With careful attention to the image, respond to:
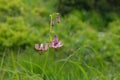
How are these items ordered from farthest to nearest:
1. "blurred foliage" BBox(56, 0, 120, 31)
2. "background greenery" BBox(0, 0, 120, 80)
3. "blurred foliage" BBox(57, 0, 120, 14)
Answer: "blurred foliage" BBox(57, 0, 120, 14) < "blurred foliage" BBox(56, 0, 120, 31) < "background greenery" BBox(0, 0, 120, 80)

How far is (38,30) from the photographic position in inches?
275

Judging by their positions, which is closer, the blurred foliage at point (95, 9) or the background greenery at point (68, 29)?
the background greenery at point (68, 29)

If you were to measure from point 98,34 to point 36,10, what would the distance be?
4.54ft

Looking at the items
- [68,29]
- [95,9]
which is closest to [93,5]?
[95,9]

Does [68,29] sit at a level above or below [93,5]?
below

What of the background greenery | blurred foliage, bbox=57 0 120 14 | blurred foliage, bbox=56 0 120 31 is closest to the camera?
the background greenery

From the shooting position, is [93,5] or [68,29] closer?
[68,29]

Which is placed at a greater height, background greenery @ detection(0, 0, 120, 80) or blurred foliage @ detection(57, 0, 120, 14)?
blurred foliage @ detection(57, 0, 120, 14)

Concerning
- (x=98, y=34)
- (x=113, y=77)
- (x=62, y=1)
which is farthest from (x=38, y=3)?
(x=113, y=77)

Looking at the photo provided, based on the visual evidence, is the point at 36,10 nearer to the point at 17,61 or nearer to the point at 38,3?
the point at 38,3

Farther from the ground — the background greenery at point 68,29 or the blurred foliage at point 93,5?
the blurred foliage at point 93,5

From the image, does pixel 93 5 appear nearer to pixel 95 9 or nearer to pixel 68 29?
pixel 95 9

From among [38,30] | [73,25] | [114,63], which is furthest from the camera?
[73,25]

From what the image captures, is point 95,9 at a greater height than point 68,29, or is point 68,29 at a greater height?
point 95,9
